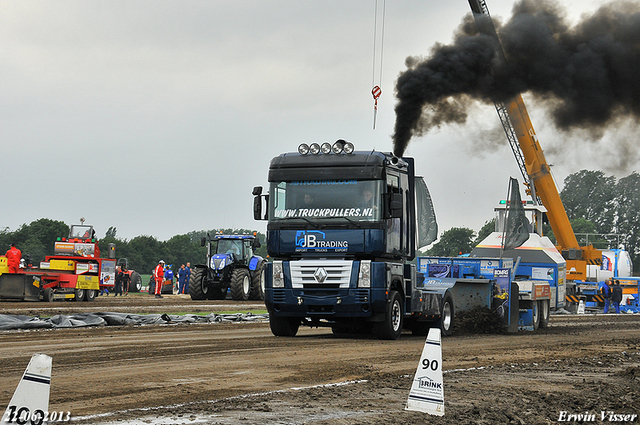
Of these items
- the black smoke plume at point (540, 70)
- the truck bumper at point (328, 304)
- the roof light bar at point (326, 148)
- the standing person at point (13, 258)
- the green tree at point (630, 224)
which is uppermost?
the green tree at point (630, 224)

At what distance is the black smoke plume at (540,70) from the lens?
18328 millimetres

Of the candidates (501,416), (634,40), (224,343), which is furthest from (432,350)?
(634,40)

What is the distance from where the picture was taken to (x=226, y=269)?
3225cm

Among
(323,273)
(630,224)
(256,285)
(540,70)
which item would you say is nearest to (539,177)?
(540,70)

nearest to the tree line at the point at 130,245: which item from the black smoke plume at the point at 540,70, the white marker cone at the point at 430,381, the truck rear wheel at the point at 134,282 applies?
the truck rear wheel at the point at 134,282

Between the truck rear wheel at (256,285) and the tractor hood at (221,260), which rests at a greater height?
the tractor hood at (221,260)

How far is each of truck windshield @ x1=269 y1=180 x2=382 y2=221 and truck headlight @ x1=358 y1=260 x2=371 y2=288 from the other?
801 millimetres

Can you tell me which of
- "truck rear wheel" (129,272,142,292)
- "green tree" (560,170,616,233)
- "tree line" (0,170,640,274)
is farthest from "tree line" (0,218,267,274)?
"truck rear wheel" (129,272,142,292)

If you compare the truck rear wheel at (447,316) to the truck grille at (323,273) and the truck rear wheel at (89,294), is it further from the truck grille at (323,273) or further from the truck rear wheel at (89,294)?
the truck rear wheel at (89,294)

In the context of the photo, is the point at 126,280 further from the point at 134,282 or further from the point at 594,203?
the point at 594,203

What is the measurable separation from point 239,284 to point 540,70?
15.9 meters

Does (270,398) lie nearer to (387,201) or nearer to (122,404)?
(122,404)

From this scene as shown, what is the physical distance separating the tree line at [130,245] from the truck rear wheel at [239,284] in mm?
70659

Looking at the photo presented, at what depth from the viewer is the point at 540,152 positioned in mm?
27875
